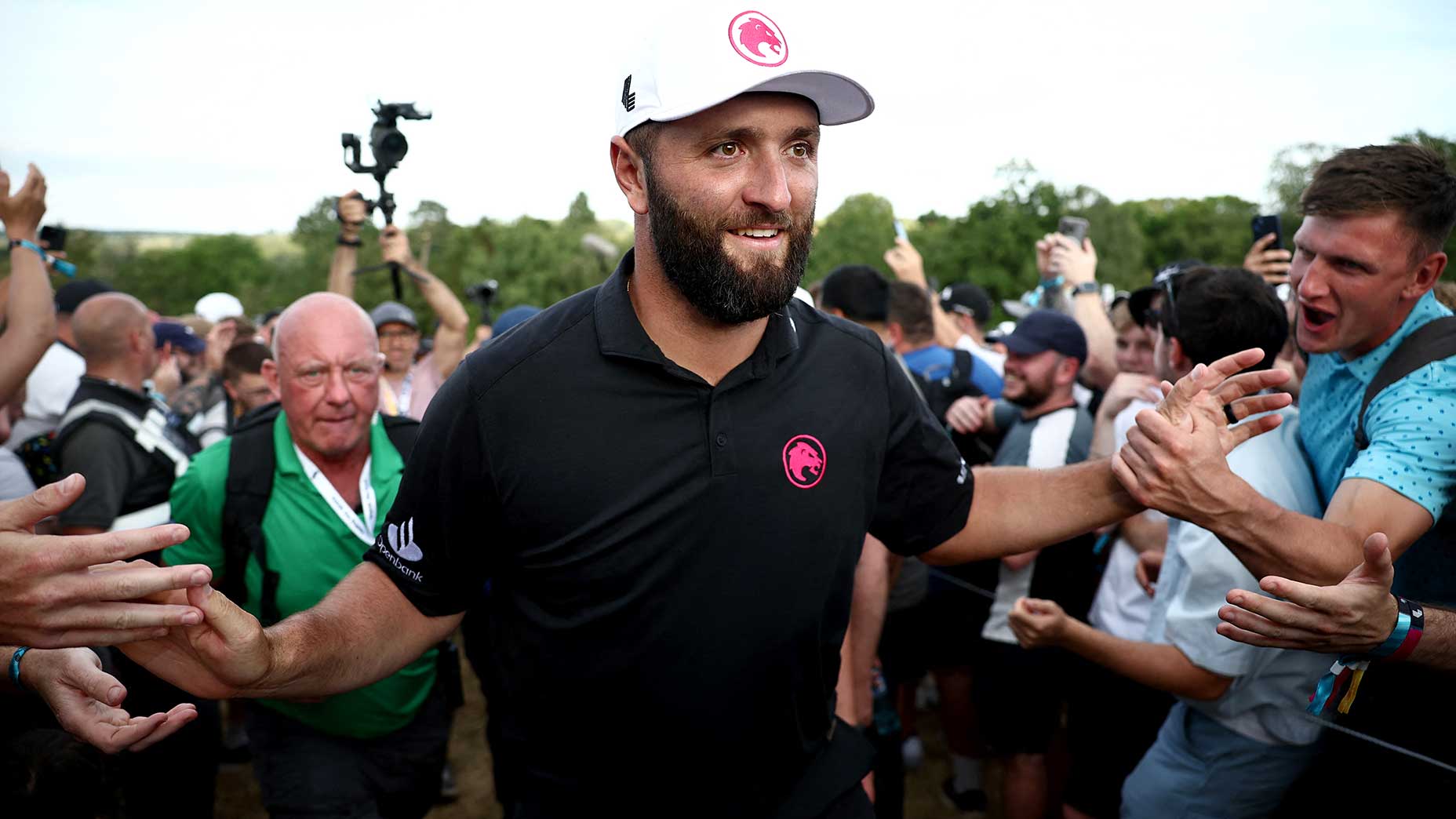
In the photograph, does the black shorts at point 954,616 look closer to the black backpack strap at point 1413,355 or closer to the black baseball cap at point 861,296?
the black baseball cap at point 861,296

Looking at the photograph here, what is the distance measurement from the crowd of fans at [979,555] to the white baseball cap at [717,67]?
11 centimetres

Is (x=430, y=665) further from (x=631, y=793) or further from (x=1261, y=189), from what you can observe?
(x=1261, y=189)

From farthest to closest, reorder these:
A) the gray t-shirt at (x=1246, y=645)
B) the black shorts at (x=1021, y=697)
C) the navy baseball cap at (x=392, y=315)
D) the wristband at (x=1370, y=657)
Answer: the navy baseball cap at (x=392, y=315) → the black shorts at (x=1021, y=697) → the gray t-shirt at (x=1246, y=645) → the wristband at (x=1370, y=657)

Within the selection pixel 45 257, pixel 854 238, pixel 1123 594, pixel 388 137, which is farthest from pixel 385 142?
pixel 854 238

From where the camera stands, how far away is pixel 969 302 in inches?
322

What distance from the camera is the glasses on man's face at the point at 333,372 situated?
343 centimetres

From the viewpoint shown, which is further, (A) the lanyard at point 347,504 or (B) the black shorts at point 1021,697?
(B) the black shorts at point 1021,697

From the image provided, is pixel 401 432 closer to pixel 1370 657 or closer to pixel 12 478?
pixel 12 478

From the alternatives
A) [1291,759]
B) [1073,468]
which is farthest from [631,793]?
[1291,759]

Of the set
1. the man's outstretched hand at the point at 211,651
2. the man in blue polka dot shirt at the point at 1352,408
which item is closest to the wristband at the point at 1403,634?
the man in blue polka dot shirt at the point at 1352,408

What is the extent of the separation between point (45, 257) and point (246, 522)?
2.19m

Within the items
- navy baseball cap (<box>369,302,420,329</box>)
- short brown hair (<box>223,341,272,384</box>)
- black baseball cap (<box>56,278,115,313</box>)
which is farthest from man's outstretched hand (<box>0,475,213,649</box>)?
black baseball cap (<box>56,278,115,313</box>)

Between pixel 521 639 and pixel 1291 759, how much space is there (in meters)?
2.36

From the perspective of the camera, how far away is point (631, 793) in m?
2.10
